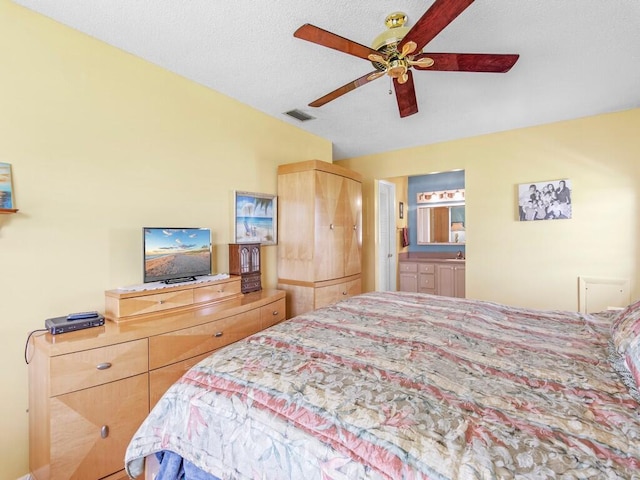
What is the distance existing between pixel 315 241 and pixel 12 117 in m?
2.32

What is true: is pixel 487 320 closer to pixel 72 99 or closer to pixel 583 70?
pixel 583 70

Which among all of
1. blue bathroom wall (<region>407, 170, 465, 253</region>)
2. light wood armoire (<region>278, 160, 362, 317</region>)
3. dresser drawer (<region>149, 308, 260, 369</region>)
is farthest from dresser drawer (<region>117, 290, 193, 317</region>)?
blue bathroom wall (<region>407, 170, 465, 253</region>)

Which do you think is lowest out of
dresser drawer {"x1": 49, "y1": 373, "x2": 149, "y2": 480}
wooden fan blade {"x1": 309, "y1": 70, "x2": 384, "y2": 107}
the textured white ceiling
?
dresser drawer {"x1": 49, "y1": 373, "x2": 149, "y2": 480}

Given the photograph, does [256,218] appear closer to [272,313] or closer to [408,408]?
[272,313]

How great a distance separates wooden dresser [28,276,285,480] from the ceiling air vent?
2.14m

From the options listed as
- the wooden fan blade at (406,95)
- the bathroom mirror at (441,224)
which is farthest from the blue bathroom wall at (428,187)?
the wooden fan blade at (406,95)

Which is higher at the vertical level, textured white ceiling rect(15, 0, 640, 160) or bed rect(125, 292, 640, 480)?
textured white ceiling rect(15, 0, 640, 160)

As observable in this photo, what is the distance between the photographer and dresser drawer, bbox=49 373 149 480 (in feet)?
4.76

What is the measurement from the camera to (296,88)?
266 centimetres

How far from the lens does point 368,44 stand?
6.80 feet

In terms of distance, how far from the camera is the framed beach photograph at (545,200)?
3.30 meters

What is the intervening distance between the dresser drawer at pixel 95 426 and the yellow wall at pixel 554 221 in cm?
364

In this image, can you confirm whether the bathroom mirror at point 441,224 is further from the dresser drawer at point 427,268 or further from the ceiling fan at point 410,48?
the ceiling fan at point 410,48

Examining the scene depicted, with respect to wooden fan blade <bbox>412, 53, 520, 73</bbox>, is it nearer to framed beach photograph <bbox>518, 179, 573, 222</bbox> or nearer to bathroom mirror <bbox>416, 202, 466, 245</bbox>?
framed beach photograph <bbox>518, 179, 573, 222</bbox>
